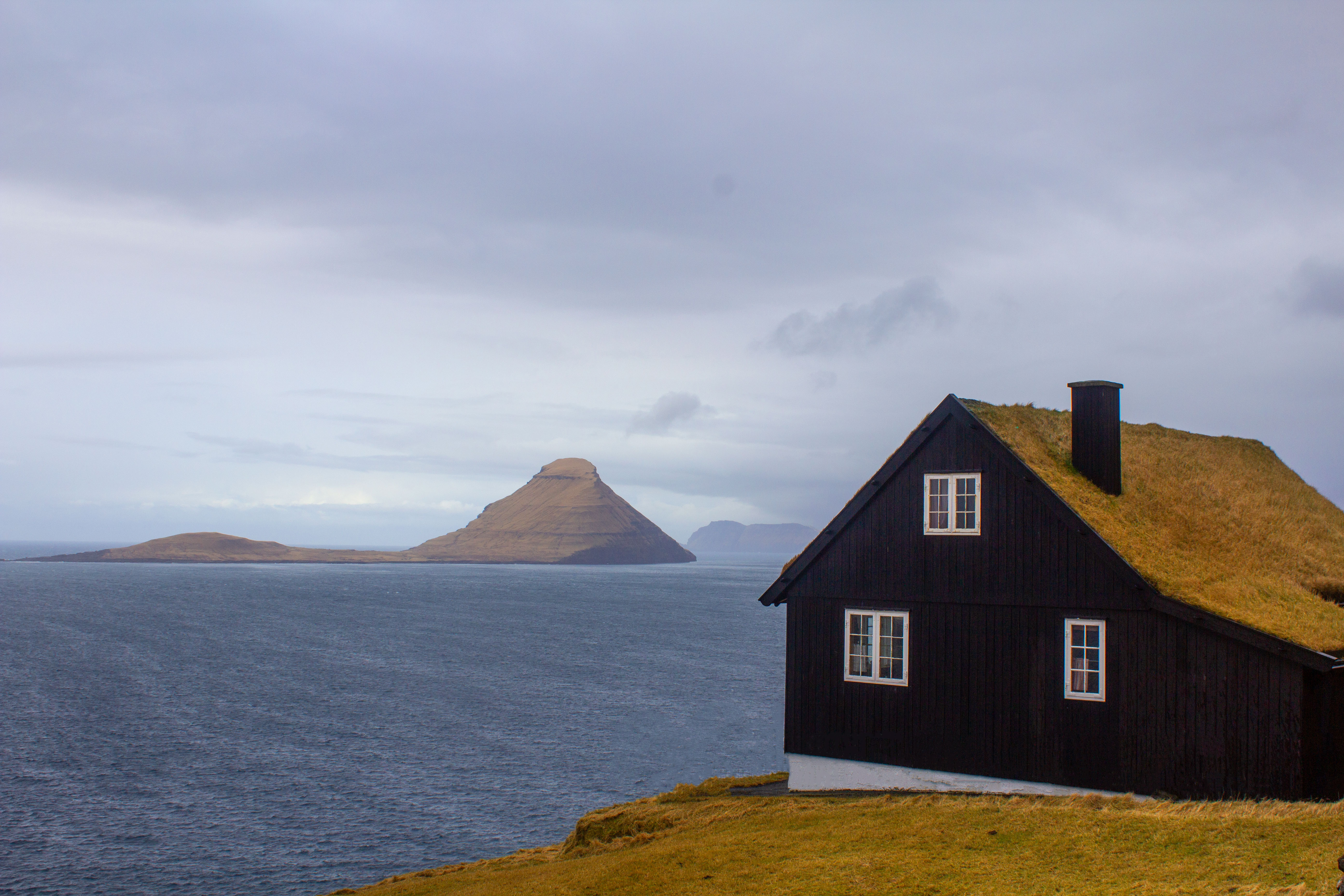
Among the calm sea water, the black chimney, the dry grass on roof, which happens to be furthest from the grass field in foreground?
the calm sea water

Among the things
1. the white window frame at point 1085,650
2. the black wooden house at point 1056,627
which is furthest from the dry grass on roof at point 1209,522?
the white window frame at point 1085,650

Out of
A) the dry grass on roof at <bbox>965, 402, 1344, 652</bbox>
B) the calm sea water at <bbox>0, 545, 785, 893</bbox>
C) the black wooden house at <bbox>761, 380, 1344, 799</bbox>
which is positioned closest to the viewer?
the black wooden house at <bbox>761, 380, 1344, 799</bbox>

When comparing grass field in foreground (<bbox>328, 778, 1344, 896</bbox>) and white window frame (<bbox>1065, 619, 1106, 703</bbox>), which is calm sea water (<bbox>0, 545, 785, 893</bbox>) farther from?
white window frame (<bbox>1065, 619, 1106, 703</bbox>)

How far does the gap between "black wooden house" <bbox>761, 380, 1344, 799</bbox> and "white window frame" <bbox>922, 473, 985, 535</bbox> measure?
0.16 feet

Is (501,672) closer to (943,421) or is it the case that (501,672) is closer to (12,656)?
(12,656)

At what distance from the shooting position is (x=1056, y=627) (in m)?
22.9

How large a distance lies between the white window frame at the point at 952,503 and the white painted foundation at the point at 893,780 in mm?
6226

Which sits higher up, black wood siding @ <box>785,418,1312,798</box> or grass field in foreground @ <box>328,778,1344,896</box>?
black wood siding @ <box>785,418,1312,798</box>

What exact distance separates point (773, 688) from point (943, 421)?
49.9 m

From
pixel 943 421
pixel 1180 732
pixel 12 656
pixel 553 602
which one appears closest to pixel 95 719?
pixel 12 656

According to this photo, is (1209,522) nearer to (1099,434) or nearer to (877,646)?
(1099,434)

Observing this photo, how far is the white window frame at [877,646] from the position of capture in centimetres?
2523

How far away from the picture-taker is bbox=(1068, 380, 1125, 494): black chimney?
1022 inches

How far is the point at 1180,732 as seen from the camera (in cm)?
2102
